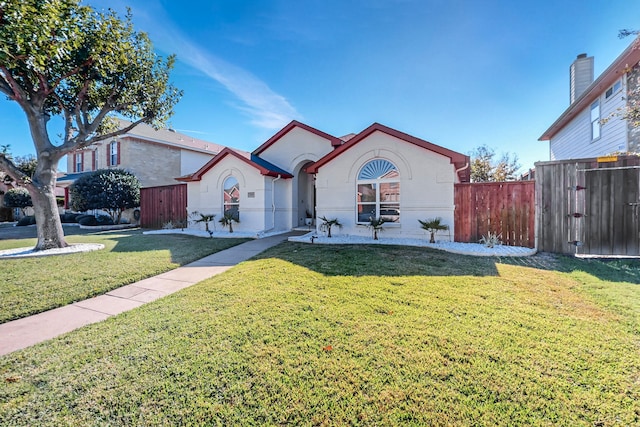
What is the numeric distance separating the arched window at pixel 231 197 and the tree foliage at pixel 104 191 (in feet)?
32.8

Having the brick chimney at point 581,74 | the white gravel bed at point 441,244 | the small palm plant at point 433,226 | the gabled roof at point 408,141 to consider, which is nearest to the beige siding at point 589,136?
the brick chimney at point 581,74

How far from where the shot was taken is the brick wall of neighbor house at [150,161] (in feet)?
68.7

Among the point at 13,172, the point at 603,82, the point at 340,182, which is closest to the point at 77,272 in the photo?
the point at 13,172

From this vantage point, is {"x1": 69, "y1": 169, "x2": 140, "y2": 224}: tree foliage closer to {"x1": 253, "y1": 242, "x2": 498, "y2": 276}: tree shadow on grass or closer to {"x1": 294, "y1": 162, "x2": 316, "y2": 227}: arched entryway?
{"x1": 294, "y1": 162, "x2": 316, "y2": 227}: arched entryway

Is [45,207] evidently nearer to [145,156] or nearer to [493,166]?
[145,156]

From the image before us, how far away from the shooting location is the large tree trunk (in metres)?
8.77

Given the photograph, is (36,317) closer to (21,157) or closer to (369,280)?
(369,280)

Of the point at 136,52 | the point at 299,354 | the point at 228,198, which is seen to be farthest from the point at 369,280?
the point at 136,52

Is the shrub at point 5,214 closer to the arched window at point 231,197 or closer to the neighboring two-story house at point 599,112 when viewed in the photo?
the arched window at point 231,197

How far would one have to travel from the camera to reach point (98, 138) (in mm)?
9859

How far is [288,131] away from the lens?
1489 centimetres

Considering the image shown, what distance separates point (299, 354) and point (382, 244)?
676 centimetres

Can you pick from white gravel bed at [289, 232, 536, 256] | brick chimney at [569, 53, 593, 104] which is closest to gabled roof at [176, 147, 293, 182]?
white gravel bed at [289, 232, 536, 256]

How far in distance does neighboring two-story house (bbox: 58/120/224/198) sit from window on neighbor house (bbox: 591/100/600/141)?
27013mm
